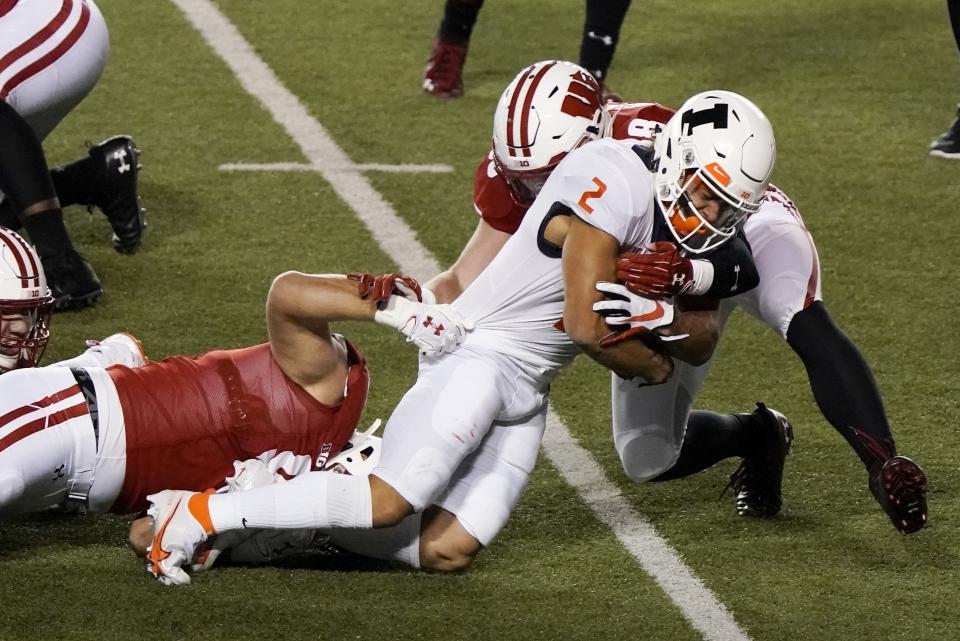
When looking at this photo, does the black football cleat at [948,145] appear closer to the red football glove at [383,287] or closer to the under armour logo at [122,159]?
the under armour logo at [122,159]

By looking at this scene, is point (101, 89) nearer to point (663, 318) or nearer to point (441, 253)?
point (441, 253)

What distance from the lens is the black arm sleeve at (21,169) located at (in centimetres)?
485

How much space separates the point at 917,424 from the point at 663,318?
4.32 feet

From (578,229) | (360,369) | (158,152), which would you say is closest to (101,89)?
(158,152)

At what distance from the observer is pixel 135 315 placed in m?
4.95

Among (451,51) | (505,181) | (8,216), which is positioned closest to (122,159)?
(8,216)

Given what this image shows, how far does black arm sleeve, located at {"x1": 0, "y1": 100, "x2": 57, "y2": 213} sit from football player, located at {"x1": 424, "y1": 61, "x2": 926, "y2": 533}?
151cm

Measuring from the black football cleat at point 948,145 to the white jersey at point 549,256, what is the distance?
3.26 meters

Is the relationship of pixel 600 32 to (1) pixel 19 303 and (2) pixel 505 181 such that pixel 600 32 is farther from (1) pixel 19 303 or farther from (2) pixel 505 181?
(1) pixel 19 303

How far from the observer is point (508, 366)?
3479mm

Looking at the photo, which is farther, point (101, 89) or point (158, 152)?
point (101, 89)

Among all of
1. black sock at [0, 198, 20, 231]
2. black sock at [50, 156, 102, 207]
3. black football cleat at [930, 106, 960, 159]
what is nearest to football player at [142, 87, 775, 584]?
black sock at [0, 198, 20, 231]

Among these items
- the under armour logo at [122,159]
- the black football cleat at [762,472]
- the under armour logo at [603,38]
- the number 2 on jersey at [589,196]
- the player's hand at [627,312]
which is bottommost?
the under armour logo at [122,159]

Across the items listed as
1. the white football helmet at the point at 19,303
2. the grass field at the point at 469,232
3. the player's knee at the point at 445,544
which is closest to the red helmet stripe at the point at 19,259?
the white football helmet at the point at 19,303
